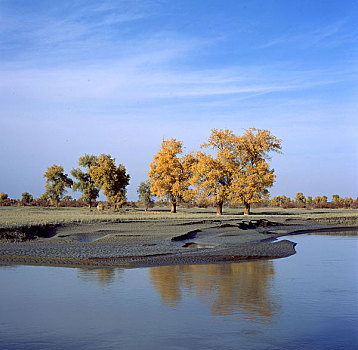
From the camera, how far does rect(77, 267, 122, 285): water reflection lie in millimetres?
12008

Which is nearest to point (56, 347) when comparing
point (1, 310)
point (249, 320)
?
point (1, 310)

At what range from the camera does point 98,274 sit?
12.9 meters

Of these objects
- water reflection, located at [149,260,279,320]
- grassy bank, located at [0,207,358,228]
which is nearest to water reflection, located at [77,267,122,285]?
water reflection, located at [149,260,279,320]

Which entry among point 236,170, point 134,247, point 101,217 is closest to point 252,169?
point 236,170

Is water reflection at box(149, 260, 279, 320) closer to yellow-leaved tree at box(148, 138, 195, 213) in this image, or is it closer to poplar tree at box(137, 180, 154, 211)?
yellow-leaved tree at box(148, 138, 195, 213)

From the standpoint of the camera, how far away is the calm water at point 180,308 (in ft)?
23.5

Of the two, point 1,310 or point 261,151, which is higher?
point 261,151

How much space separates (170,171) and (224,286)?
40381 millimetres

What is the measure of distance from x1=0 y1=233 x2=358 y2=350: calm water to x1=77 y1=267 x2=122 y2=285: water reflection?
0.09ft

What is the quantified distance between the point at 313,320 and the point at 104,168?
172ft

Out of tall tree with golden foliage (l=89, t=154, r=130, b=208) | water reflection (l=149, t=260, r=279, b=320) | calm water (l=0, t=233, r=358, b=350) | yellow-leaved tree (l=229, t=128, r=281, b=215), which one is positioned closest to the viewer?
calm water (l=0, t=233, r=358, b=350)

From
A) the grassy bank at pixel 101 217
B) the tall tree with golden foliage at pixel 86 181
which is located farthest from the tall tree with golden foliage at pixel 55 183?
the grassy bank at pixel 101 217

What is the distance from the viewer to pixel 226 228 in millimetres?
28375

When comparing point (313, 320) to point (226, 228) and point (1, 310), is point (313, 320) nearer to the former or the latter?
point (1, 310)
